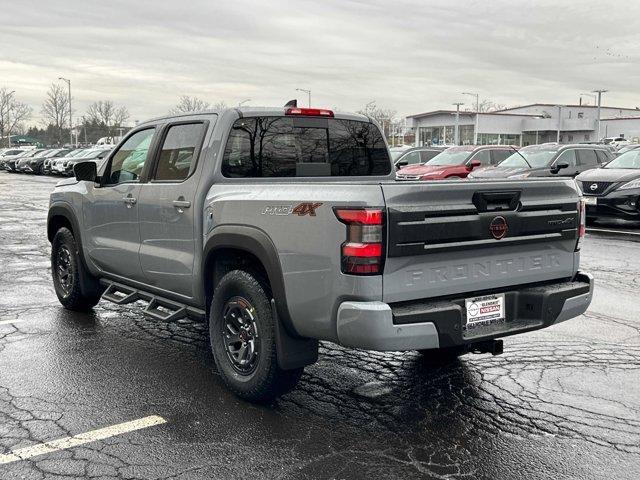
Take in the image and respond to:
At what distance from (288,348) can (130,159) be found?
2654 millimetres

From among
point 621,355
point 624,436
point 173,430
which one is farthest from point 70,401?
point 621,355

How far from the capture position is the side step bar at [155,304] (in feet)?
16.4

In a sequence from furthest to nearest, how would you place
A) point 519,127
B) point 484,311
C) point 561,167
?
point 519,127 < point 561,167 < point 484,311

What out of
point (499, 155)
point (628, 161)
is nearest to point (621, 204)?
point (628, 161)

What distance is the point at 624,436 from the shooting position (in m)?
3.87

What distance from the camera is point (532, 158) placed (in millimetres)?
17297

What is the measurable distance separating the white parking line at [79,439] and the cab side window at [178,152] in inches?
70.2

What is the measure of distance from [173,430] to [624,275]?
6872 mm

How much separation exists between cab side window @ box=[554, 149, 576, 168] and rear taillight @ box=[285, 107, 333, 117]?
13.1 m

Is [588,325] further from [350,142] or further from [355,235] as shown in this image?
[355,235]

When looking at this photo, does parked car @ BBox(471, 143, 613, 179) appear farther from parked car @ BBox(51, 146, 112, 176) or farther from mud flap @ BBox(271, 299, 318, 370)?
parked car @ BBox(51, 146, 112, 176)

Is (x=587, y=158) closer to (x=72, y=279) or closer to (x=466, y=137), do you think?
(x=72, y=279)

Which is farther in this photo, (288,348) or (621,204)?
(621,204)

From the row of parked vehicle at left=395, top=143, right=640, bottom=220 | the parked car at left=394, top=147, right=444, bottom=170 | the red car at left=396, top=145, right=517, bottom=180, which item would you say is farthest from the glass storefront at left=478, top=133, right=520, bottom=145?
the red car at left=396, top=145, right=517, bottom=180
